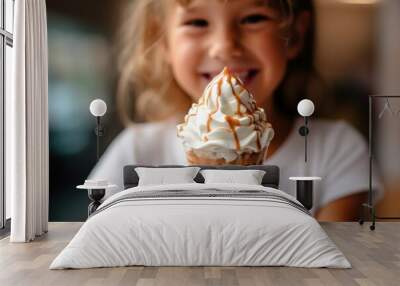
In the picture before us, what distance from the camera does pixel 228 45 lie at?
7730 millimetres

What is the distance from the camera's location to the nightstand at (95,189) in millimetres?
7160

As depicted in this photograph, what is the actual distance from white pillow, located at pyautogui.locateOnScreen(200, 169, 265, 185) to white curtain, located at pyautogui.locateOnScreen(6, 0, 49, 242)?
1.83 m

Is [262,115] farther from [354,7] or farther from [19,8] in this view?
[19,8]

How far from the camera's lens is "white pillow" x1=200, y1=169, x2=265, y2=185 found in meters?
6.99

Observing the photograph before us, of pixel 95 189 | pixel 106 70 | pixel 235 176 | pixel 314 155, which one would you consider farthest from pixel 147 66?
pixel 314 155

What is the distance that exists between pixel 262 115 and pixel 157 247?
3.26 m

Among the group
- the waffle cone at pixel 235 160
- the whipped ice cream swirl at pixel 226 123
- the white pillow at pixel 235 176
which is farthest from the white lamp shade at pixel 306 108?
the white pillow at pixel 235 176

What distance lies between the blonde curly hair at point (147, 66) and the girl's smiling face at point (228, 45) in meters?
0.10

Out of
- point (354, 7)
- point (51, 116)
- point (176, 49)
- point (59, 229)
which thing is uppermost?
point (354, 7)

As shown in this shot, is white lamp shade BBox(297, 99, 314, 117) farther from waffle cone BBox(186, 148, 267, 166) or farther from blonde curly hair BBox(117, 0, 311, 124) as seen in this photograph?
blonde curly hair BBox(117, 0, 311, 124)

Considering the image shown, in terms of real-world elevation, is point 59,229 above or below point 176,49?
below

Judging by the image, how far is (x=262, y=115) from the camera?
765 centimetres

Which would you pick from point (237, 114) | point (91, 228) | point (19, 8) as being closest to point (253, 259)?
point (91, 228)

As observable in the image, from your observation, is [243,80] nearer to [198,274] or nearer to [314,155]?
[314,155]
